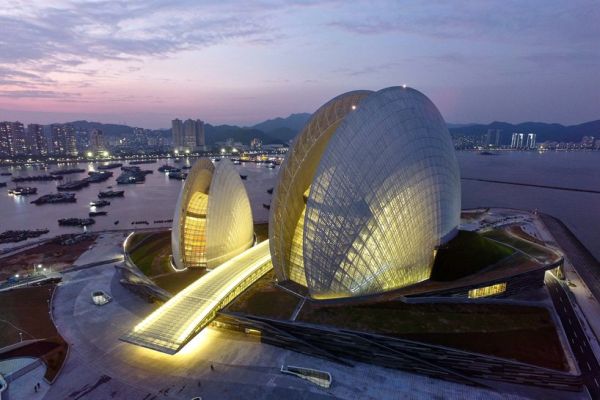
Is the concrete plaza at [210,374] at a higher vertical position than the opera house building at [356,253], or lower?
lower

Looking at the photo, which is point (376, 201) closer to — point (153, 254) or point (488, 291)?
point (488, 291)

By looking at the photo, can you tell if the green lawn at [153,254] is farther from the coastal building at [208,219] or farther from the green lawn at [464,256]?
the green lawn at [464,256]

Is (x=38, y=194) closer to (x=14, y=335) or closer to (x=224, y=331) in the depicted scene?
(x=14, y=335)

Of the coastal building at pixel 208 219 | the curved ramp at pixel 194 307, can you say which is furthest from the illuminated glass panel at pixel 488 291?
the coastal building at pixel 208 219

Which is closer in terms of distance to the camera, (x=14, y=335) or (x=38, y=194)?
(x=14, y=335)

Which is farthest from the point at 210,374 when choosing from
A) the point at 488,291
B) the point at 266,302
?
the point at 488,291

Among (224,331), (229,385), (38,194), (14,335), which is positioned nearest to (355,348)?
(229,385)

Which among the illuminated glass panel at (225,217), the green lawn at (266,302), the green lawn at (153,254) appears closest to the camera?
the green lawn at (266,302)
